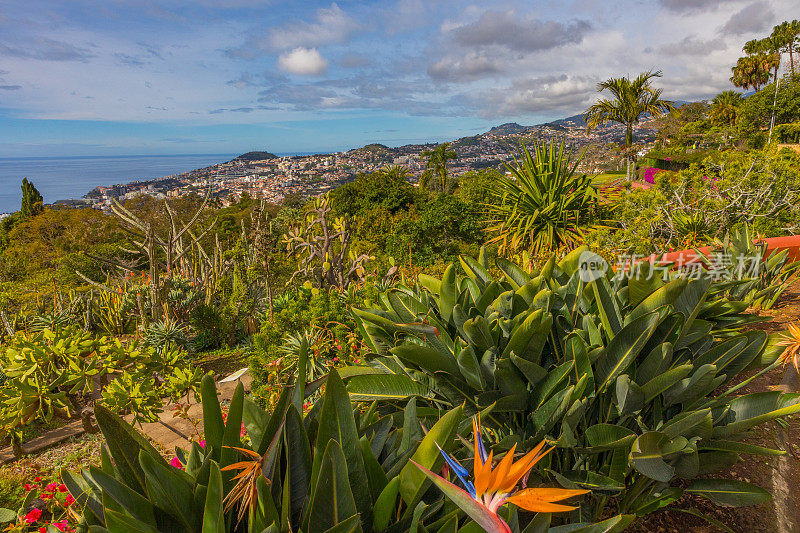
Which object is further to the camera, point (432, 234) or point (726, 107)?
point (726, 107)

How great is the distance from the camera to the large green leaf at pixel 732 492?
143 cm

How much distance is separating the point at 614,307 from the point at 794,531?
101 centimetres

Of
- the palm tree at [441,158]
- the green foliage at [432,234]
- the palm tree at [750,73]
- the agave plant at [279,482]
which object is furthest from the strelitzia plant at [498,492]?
the palm tree at [750,73]

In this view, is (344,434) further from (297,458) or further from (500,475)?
(500,475)

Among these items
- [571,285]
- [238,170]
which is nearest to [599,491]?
[571,285]

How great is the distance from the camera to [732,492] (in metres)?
1.44

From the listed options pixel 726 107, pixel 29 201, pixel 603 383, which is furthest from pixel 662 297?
pixel 726 107

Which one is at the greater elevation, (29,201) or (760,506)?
(760,506)

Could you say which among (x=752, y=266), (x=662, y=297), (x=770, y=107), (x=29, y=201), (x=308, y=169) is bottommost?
(x=29, y=201)

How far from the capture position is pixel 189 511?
0.95 metres

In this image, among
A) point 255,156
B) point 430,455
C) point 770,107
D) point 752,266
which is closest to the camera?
point 430,455

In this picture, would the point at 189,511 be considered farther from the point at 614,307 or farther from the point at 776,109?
the point at 776,109

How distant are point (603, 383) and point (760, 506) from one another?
904 millimetres

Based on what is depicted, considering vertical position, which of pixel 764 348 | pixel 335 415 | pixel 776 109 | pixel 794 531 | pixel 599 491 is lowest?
pixel 794 531
